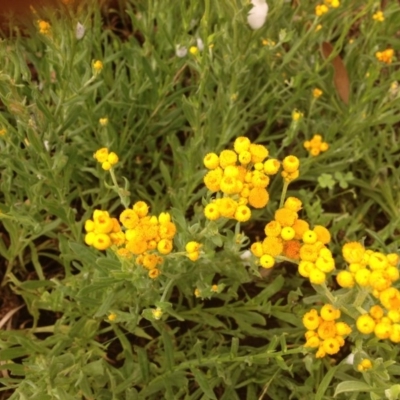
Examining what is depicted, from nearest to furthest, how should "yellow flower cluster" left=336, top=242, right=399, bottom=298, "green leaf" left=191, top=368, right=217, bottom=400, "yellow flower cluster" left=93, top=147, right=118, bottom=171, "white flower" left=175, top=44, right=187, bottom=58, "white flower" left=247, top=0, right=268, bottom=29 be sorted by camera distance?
"yellow flower cluster" left=336, top=242, right=399, bottom=298 → "yellow flower cluster" left=93, top=147, right=118, bottom=171 → "green leaf" left=191, top=368, right=217, bottom=400 → "white flower" left=247, top=0, right=268, bottom=29 → "white flower" left=175, top=44, right=187, bottom=58

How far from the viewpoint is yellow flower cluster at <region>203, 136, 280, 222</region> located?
3.53 ft

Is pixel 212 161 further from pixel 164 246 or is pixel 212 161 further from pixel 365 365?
pixel 365 365

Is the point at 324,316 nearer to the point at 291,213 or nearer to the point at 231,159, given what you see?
the point at 291,213

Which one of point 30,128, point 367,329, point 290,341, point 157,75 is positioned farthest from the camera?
point 157,75

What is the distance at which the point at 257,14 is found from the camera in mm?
1642

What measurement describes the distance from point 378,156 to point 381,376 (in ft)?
4.42

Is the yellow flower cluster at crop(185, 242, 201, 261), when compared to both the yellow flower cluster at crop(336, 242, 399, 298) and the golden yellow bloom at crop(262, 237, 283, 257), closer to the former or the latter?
the golden yellow bloom at crop(262, 237, 283, 257)

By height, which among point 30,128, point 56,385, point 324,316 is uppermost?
point 30,128

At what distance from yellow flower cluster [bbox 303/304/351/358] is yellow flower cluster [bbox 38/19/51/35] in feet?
3.27

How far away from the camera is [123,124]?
223 cm

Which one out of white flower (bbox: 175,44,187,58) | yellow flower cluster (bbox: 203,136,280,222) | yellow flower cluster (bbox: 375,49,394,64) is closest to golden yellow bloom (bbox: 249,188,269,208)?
yellow flower cluster (bbox: 203,136,280,222)

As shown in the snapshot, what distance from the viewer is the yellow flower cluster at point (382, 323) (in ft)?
3.34

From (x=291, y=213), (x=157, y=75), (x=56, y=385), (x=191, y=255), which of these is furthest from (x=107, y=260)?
(x=157, y=75)

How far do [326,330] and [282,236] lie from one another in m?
0.25
